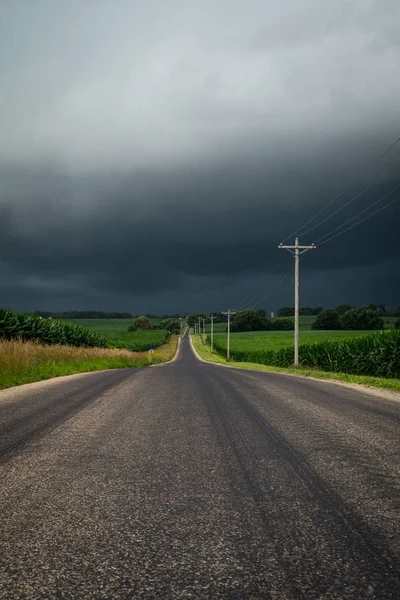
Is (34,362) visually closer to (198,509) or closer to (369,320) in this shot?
(198,509)

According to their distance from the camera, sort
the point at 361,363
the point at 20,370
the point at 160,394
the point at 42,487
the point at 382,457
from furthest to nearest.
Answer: the point at 361,363 < the point at 20,370 < the point at 160,394 < the point at 382,457 < the point at 42,487

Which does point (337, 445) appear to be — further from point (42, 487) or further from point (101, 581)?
point (101, 581)

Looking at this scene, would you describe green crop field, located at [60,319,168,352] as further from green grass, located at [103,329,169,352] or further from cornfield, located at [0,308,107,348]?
cornfield, located at [0,308,107,348]

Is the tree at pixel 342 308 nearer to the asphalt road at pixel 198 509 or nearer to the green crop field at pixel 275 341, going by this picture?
the green crop field at pixel 275 341

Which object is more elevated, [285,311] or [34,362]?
[285,311]

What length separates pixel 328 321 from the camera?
12012cm

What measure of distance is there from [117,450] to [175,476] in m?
1.24

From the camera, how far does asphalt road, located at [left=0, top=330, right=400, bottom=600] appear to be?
238cm

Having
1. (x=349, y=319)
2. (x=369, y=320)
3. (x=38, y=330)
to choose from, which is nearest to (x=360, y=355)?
(x=38, y=330)

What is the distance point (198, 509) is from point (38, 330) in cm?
2697

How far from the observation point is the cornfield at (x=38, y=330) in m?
24.8

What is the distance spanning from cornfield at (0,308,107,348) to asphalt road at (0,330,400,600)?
15.4 m

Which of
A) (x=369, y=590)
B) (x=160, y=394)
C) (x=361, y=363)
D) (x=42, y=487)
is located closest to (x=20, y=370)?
(x=160, y=394)

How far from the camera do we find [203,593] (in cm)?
224
